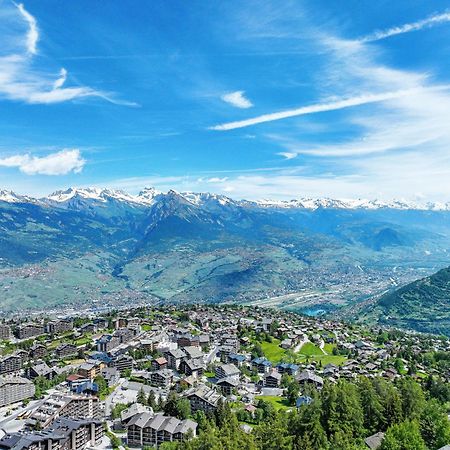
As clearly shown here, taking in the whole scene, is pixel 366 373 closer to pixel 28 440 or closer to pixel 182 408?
pixel 182 408

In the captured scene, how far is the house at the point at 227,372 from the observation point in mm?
57522

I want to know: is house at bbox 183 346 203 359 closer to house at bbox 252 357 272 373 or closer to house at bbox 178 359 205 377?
house at bbox 178 359 205 377

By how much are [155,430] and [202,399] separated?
307 inches

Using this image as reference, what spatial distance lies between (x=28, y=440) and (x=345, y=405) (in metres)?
23.8

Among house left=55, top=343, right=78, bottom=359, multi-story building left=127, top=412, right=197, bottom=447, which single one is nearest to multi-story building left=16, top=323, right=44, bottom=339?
house left=55, top=343, right=78, bottom=359

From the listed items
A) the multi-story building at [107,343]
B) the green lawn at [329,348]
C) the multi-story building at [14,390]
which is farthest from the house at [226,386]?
the green lawn at [329,348]

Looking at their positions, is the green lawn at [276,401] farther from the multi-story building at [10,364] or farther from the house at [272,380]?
the multi-story building at [10,364]

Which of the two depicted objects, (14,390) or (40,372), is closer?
(14,390)

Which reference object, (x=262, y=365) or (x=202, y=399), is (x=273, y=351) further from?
(x=202, y=399)

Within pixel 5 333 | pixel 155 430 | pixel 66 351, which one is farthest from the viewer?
pixel 5 333

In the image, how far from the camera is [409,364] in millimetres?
65625

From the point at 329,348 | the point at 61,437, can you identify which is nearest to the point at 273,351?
the point at 329,348

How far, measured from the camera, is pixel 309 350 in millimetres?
74625

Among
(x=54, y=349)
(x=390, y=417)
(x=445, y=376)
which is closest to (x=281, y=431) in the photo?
(x=390, y=417)
